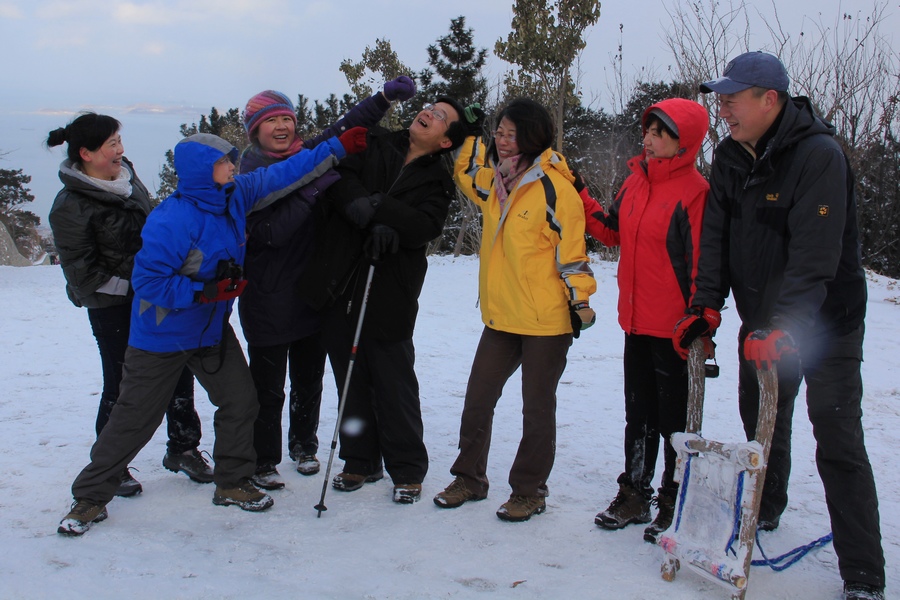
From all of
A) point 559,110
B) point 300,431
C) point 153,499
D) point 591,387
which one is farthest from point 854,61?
point 153,499

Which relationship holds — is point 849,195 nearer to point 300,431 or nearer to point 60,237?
point 300,431

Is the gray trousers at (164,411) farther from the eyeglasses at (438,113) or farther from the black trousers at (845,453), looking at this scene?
the black trousers at (845,453)

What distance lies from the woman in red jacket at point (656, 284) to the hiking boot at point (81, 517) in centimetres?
233

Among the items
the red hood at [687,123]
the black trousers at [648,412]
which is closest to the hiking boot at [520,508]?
the black trousers at [648,412]

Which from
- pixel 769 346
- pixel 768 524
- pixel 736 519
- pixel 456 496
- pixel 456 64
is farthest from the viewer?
pixel 456 64

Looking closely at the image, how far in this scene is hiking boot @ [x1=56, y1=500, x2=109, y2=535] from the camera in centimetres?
315

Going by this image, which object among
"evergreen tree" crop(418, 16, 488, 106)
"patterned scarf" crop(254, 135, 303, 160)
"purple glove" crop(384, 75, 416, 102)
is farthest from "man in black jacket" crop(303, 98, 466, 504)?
"evergreen tree" crop(418, 16, 488, 106)

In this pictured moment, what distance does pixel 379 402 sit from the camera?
3787mm

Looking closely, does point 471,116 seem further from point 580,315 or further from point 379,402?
point 379,402

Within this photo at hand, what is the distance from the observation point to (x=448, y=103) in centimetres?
373

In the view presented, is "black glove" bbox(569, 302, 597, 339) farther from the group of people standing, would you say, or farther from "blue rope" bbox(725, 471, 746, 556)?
"blue rope" bbox(725, 471, 746, 556)

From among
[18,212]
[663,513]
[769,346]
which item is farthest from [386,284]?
[18,212]

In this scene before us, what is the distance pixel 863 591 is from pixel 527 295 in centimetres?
181

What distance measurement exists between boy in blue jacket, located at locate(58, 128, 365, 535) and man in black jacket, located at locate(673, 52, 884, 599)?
1876 millimetres
